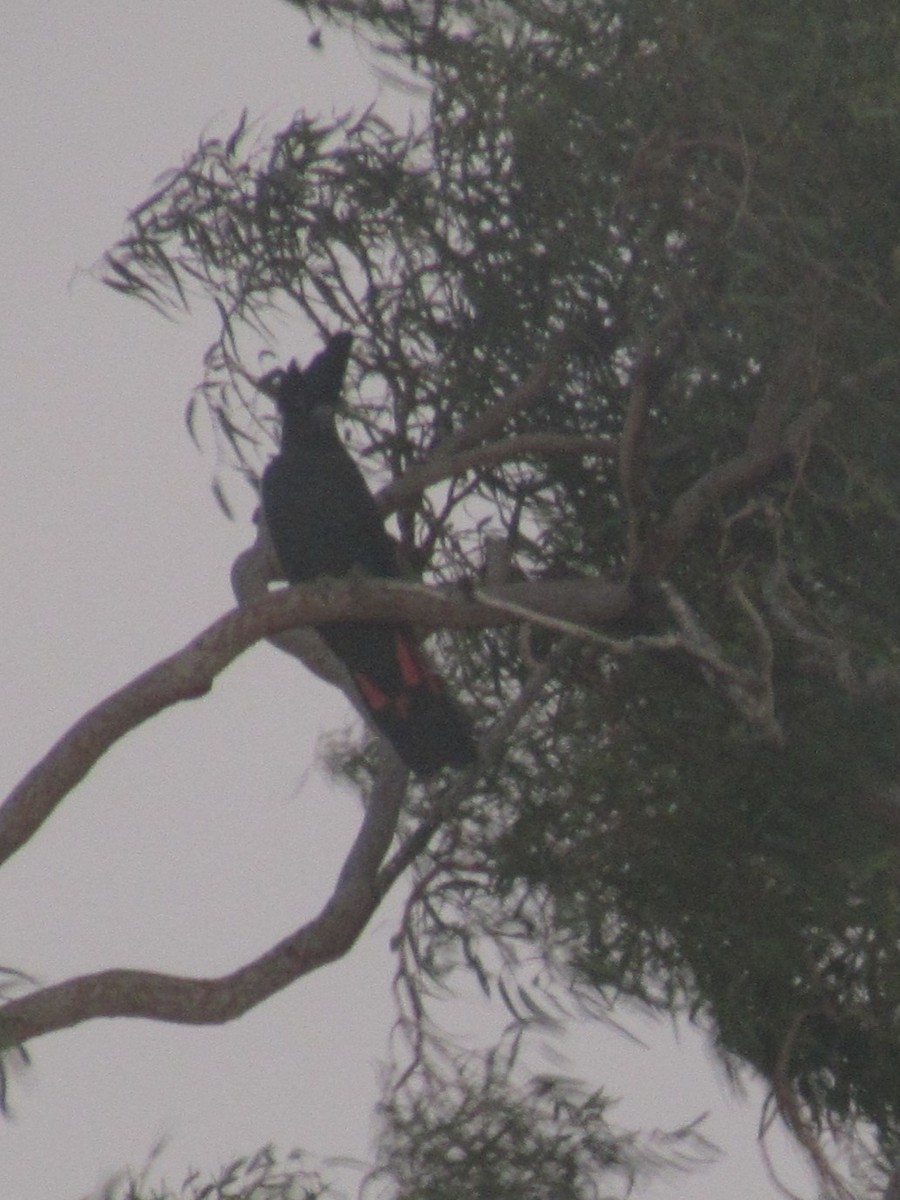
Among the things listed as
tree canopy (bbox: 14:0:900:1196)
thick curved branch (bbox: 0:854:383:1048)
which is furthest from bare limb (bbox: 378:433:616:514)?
thick curved branch (bbox: 0:854:383:1048)

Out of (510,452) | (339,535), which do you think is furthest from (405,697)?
(510,452)

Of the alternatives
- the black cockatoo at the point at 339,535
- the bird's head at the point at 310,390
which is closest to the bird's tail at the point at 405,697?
the black cockatoo at the point at 339,535

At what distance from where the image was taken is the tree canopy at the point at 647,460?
137 inches

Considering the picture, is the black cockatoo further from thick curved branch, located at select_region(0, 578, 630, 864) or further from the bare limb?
thick curved branch, located at select_region(0, 578, 630, 864)

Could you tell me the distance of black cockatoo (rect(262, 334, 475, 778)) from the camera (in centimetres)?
425

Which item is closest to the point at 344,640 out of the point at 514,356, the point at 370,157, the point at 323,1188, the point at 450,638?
the point at 450,638

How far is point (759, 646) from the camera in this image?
11.4 feet

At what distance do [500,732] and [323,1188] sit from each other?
968 mm

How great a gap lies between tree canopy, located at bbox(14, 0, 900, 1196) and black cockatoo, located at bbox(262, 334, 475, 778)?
94mm

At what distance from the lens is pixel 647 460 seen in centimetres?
412

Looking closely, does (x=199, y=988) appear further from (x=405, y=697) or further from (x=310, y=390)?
(x=310, y=390)

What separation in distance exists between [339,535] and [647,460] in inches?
29.2

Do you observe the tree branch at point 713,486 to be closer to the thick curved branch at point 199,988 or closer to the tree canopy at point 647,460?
the tree canopy at point 647,460

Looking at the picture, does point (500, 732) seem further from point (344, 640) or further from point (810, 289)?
point (810, 289)
